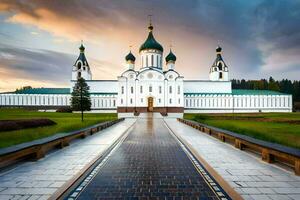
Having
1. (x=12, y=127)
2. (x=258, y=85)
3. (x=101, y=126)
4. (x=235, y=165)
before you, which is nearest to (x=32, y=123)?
(x=12, y=127)

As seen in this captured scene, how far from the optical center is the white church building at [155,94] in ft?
220

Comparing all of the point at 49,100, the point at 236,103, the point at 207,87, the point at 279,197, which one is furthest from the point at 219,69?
the point at 279,197

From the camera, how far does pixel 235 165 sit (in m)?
9.16

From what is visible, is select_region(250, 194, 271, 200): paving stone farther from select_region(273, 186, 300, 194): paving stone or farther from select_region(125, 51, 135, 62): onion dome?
select_region(125, 51, 135, 62): onion dome

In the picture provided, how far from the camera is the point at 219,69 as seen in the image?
8969 centimetres

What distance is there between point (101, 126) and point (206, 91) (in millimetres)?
69950

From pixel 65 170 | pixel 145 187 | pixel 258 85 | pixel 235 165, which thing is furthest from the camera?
pixel 258 85

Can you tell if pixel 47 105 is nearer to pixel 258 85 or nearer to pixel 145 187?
pixel 145 187

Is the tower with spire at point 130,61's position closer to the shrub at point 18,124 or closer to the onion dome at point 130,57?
the onion dome at point 130,57

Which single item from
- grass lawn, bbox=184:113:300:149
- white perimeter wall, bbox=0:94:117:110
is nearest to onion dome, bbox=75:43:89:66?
white perimeter wall, bbox=0:94:117:110

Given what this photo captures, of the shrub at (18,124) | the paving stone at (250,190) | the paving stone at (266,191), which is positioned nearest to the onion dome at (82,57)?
the shrub at (18,124)

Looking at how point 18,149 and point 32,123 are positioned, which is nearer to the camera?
point 18,149

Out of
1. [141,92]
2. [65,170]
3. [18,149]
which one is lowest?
[65,170]

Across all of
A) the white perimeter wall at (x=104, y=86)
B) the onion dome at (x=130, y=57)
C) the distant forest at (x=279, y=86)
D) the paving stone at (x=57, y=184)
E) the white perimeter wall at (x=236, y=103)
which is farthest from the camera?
the distant forest at (x=279, y=86)
